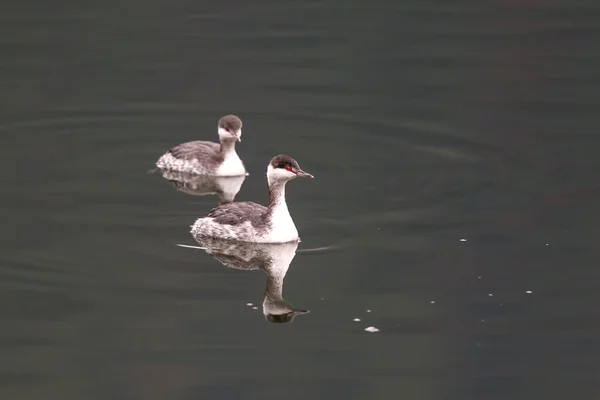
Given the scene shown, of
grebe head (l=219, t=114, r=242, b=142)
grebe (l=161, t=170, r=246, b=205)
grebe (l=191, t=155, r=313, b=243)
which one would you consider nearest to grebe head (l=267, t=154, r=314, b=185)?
grebe (l=191, t=155, r=313, b=243)

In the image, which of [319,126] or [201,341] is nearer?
[201,341]

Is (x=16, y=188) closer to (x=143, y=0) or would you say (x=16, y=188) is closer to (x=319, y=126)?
(x=319, y=126)

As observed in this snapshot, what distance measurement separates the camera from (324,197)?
61.2 feet

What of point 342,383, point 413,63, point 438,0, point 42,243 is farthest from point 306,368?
point 438,0

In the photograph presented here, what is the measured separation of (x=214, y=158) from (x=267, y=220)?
4.18 metres

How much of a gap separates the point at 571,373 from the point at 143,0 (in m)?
24.2

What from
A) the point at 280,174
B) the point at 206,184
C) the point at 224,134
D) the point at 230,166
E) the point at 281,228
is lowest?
the point at 206,184

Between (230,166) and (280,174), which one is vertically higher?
(280,174)

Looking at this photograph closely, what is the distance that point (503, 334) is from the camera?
44.4ft

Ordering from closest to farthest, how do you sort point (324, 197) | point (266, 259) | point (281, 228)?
point (266, 259) → point (281, 228) → point (324, 197)

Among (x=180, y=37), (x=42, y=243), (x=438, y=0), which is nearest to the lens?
(x=42, y=243)

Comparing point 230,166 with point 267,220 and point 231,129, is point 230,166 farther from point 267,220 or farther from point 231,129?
point 267,220

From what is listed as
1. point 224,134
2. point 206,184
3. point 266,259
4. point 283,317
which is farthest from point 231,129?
point 283,317

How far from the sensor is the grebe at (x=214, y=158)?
20.4 m
